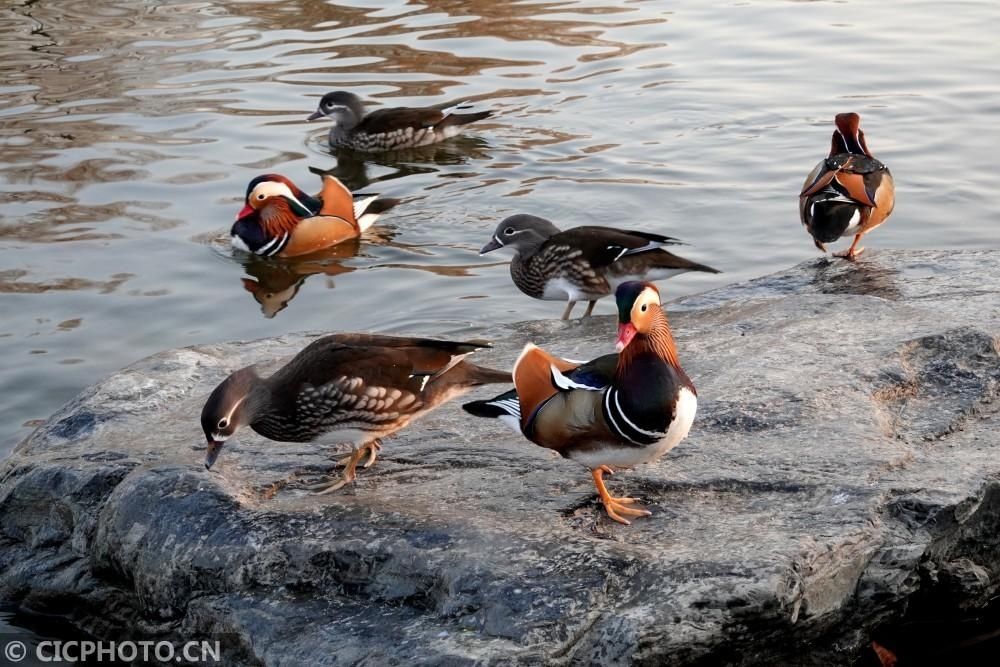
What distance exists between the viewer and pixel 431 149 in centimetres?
1168

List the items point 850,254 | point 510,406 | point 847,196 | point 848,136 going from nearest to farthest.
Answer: point 510,406, point 847,196, point 850,254, point 848,136

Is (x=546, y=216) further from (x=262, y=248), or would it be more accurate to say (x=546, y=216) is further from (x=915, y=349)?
(x=915, y=349)

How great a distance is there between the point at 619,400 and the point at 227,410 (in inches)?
56.1

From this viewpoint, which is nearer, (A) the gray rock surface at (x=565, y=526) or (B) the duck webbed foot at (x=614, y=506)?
(A) the gray rock surface at (x=565, y=526)

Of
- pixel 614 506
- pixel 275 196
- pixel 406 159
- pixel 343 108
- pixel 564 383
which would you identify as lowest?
pixel 406 159

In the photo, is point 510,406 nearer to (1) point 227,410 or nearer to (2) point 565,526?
(2) point 565,526

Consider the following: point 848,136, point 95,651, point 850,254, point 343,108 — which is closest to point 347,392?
point 95,651

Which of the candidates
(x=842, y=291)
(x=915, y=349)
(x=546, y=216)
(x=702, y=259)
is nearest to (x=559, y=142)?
(x=546, y=216)

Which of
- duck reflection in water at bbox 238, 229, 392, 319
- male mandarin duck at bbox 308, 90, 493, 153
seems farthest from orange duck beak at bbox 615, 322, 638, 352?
male mandarin duck at bbox 308, 90, 493, 153

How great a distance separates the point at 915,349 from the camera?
530cm

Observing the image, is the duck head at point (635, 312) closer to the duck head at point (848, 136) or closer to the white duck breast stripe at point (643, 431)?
the white duck breast stripe at point (643, 431)

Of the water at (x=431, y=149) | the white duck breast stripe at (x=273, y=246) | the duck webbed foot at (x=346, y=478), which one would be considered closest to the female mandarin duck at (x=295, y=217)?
the white duck breast stripe at (x=273, y=246)

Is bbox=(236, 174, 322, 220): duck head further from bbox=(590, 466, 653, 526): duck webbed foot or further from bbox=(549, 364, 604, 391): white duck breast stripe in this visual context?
bbox=(590, 466, 653, 526): duck webbed foot

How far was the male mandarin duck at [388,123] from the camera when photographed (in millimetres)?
11609
